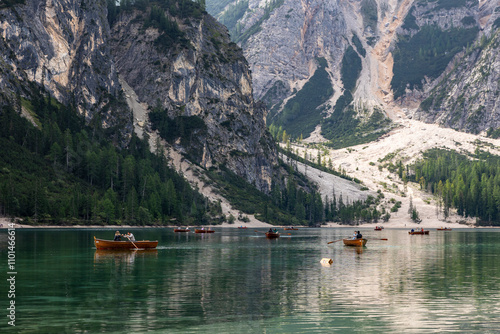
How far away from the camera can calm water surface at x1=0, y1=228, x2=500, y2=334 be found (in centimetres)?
4096

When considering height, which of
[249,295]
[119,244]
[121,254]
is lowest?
[249,295]

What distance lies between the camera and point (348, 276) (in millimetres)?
72938

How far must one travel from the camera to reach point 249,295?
2174 inches

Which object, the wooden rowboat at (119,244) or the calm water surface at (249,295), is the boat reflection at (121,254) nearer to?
the calm water surface at (249,295)

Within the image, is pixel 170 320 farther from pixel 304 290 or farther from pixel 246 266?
pixel 246 266

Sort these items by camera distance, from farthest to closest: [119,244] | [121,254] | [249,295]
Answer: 1. [119,244]
2. [121,254]
3. [249,295]

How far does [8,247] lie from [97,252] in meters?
18.2

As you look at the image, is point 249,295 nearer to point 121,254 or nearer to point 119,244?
point 121,254

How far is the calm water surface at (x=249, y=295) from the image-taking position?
4096cm

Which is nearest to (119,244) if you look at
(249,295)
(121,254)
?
(121,254)

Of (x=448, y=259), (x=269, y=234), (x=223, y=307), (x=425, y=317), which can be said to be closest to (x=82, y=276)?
(x=223, y=307)

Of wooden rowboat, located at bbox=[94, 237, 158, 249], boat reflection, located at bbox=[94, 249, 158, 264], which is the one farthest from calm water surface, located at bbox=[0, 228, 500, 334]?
wooden rowboat, located at bbox=[94, 237, 158, 249]

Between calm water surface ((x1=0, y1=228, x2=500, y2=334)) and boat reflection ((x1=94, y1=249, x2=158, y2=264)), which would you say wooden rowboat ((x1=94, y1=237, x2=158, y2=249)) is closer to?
boat reflection ((x1=94, y1=249, x2=158, y2=264))

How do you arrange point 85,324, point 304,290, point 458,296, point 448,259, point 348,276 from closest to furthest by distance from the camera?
point 85,324, point 458,296, point 304,290, point 348,276, point 448,259
